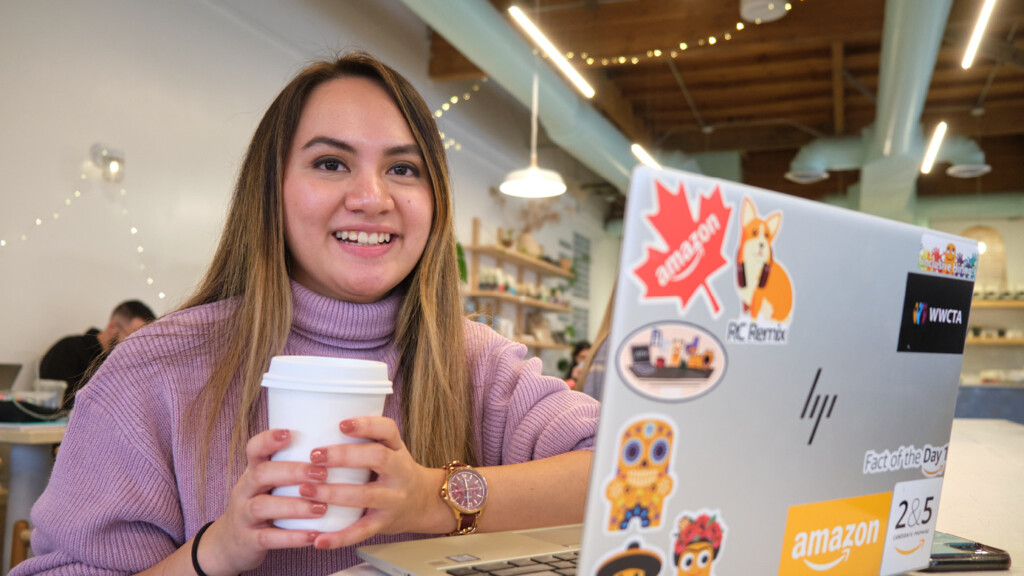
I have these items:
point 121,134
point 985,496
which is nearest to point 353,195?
point 985,496

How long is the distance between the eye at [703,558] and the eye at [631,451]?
102 millimetres

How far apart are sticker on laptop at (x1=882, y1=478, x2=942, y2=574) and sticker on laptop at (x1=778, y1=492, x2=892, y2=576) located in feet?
0.04

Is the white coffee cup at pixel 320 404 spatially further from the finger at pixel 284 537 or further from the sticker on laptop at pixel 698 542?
the sticker on laptop at pixel 698 542

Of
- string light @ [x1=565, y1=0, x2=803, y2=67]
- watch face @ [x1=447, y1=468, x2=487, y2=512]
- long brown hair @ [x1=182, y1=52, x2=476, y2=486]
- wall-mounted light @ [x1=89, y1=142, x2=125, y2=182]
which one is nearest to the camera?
watch face @ [x1=447, y1=468, x2=487, y2=512]

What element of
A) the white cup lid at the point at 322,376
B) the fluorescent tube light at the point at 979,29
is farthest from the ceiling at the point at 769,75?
the white cup lid at the point at 322,376

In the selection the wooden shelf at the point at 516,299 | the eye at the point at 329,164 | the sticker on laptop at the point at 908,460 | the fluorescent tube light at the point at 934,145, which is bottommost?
the sticker on laptop at the point at 908,460

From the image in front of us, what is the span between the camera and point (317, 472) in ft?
2.12

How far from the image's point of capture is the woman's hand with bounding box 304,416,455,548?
645mm

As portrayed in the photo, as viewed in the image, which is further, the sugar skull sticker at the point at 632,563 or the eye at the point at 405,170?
the eye at the point at 405,170

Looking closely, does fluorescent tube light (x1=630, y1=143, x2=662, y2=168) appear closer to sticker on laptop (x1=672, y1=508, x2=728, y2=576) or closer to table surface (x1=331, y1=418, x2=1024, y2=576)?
table surface (x1=331, y1=418, x2=1024, y2=576)

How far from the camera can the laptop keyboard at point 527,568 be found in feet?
2.15

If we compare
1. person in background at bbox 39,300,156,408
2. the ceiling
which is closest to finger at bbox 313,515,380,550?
person in background at bbox 39,300,156,408

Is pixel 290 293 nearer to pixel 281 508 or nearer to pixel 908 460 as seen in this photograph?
pixel 281 508

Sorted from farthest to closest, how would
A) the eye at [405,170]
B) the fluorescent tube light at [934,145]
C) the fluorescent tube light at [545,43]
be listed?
the fluorescent tube light at [934,145]
the fluorescent tube light at [545,43]
the eye at [405,170]
